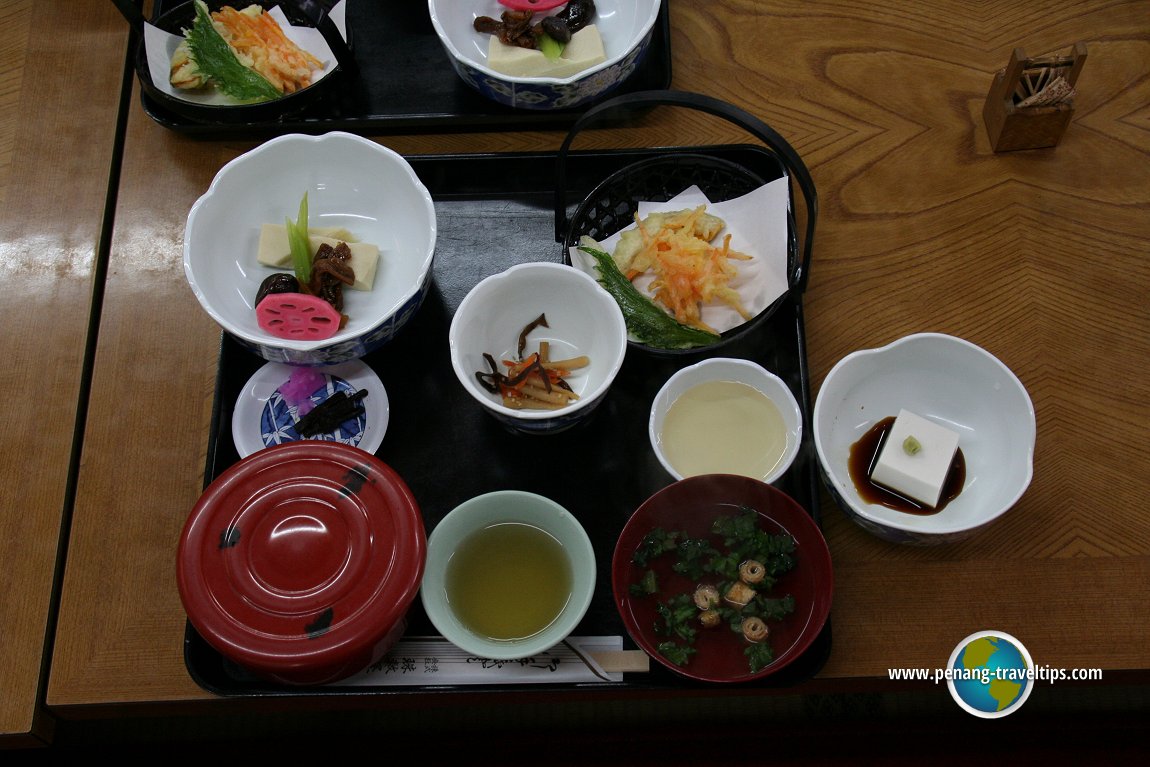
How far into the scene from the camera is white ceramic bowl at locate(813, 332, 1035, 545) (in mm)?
1534

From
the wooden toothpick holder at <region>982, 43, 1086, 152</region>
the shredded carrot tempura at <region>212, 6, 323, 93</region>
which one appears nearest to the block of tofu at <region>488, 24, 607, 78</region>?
the shredded carrot tempura at <region>212, 6, 323, 93</region>

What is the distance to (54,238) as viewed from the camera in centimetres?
189

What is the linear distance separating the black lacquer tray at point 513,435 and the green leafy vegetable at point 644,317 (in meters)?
0.04

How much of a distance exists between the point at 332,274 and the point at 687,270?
0.68 metres

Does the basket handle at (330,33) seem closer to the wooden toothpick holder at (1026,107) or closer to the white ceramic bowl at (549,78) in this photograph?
the white ceramic bowl at (549,78)

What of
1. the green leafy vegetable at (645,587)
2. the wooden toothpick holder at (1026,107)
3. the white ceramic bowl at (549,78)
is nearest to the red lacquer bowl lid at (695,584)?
the green leafy vegetable at (645,587)

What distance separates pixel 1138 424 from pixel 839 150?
31.8 inches

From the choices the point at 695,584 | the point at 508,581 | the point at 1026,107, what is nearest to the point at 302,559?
the point at 508,581

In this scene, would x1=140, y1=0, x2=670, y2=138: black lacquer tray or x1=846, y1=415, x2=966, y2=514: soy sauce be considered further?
x1=140, y1=0, x2=670, y2=138: black lacquer tray

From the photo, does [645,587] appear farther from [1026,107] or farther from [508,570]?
[1026,107]

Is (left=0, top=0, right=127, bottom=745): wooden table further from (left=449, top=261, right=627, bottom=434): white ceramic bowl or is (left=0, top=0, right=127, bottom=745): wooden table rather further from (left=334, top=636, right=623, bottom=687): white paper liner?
(left=449, top=261, right=627, bottom=434): white ceramic bowl

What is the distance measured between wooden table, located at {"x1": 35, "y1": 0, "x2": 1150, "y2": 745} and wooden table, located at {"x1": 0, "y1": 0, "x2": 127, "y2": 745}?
53 mm

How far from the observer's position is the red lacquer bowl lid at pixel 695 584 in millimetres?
1454

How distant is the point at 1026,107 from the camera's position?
183 centimetres
